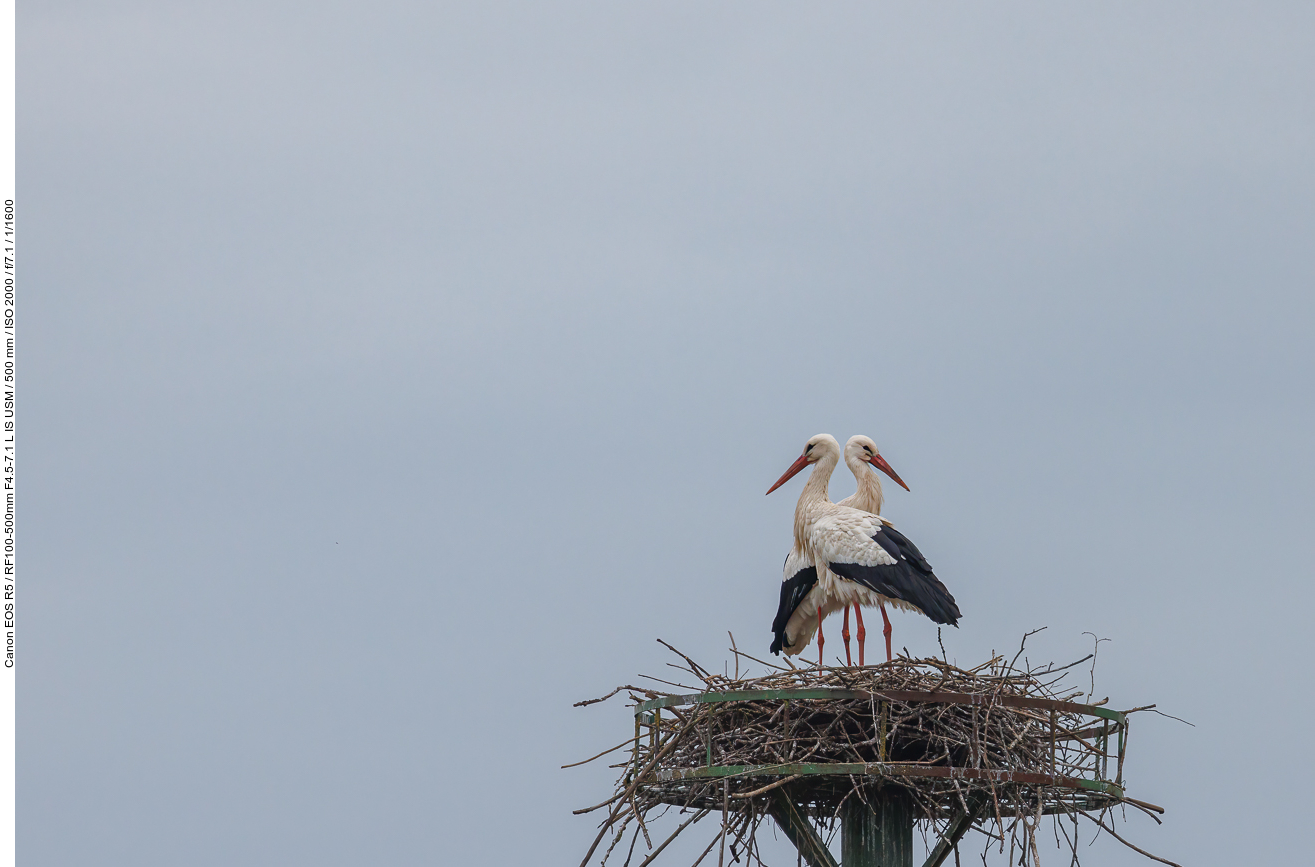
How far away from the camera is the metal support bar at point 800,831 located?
13.7m

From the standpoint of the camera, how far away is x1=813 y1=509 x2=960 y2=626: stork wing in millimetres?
15727

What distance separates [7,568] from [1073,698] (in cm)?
876

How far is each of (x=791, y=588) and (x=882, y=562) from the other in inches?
63.9

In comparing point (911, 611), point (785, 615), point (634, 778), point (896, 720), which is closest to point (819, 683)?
point (896, 720)

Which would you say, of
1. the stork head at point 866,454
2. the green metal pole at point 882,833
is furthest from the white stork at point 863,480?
the green metal pole at point 882,833

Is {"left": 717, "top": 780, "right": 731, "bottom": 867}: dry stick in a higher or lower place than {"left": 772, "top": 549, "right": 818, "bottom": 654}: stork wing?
lower

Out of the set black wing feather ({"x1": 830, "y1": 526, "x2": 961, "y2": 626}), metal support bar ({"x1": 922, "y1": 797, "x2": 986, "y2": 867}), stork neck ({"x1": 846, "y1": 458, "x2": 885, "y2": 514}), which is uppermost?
stork neck ({"x1": 846, "y1": 458, "x2": 885, "y2": 514})

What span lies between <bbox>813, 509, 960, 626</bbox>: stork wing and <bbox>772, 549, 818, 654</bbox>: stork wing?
533 mm

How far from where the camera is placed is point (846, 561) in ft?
53.5

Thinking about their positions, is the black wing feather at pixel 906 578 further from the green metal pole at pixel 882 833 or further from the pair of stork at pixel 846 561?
the green metal pole at pixel 882 833

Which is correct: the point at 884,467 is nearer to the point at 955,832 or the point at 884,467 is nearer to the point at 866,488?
the point at 866,488

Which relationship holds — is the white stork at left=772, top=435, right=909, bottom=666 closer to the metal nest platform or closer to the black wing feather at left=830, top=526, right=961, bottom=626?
the black wing feather at left=830, top=526, right=961, bottom=626

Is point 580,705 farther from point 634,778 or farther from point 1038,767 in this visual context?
point 1038,767

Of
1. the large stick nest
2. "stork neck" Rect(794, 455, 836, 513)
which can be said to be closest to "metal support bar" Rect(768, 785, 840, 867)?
the large stick nest
